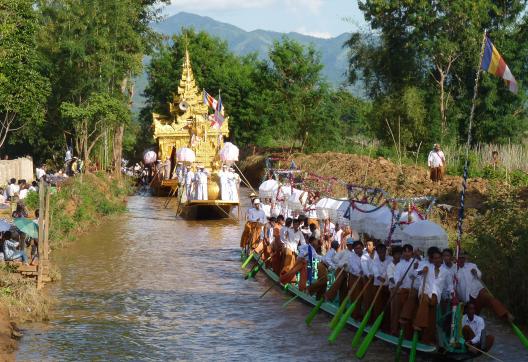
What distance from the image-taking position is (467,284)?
1278 cm

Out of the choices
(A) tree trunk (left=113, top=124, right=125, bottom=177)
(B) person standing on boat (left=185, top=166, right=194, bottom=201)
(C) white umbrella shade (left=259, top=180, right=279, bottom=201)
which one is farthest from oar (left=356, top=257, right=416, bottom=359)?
(A) tree trunk (left=113, top=124, right=125, bottom=177)

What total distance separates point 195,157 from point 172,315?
23290mm

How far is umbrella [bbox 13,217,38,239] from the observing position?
18547 millimetres

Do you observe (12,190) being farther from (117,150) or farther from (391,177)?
(117,150)

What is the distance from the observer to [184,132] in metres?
43.8

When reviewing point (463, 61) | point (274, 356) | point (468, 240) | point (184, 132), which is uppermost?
point (463, 61)

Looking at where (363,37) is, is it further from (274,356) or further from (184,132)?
(274,356)

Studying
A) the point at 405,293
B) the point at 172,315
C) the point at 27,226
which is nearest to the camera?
the point at 405,293

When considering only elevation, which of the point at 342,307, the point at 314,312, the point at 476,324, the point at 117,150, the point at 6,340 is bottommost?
the point at 6,340

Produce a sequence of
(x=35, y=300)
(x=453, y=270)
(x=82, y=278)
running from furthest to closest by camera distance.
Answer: (x=82, y=278) < (x=35, y=300) < (x=453, y=270)

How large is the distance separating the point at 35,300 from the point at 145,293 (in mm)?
3397

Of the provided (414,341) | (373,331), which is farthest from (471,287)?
(373,331)

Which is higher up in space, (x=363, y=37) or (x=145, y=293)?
(x=363, y=37)

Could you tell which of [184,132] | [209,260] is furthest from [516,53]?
[209,260]
